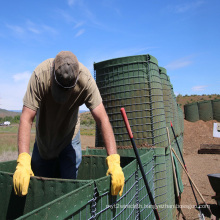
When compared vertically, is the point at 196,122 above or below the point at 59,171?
above

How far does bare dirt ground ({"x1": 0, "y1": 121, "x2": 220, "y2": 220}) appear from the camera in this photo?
6304 millimetres

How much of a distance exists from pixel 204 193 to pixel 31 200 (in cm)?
600

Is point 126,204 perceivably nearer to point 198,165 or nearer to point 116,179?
point 116,179

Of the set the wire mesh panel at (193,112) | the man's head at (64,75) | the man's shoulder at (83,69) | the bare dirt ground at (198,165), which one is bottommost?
the bare dirt ground at (198,165)

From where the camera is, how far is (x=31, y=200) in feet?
7.50

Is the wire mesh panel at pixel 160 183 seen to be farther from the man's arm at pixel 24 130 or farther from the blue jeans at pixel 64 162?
the man's arm at pixel 24 130

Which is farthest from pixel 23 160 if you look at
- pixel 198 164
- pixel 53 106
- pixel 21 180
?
pixel 198 164

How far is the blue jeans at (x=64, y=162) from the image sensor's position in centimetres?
319

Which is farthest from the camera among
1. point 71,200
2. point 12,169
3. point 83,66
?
point 12,169

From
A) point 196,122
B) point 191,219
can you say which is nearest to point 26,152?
point 191,219

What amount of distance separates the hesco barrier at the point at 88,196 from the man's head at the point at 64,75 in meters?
0.81

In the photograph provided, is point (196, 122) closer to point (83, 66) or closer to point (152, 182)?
point (152, 182)

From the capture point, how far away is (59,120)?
111 inches

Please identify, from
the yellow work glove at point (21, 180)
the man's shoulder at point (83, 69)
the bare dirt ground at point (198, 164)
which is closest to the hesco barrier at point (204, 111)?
Answer: the bare dirt ground at point (198, 164)
